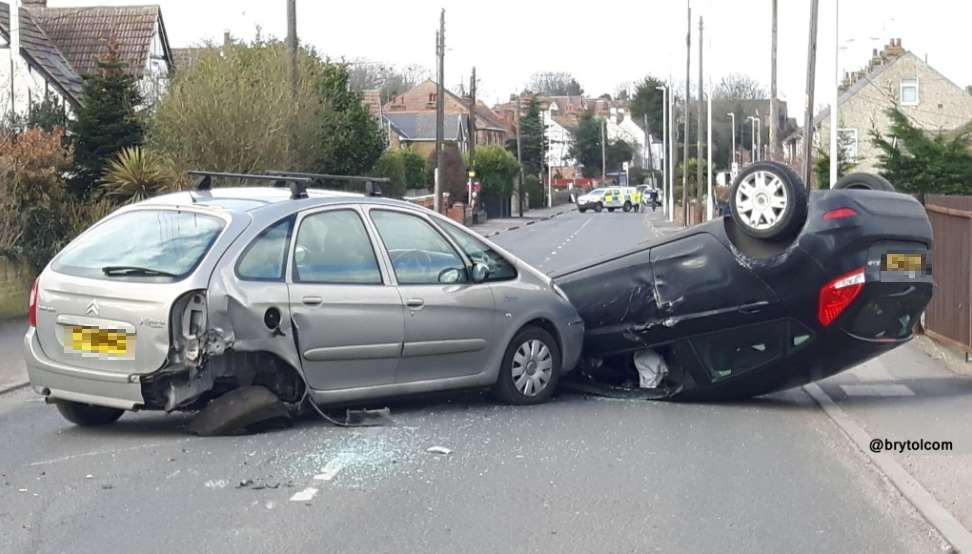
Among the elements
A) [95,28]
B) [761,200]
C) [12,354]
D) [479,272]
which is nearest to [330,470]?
[479,272]

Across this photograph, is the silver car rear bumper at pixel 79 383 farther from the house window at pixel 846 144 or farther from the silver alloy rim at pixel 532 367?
the house window at pixel 846 144

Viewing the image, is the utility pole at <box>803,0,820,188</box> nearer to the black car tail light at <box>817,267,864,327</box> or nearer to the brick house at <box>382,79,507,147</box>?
the black car tail light at <box>817,267,864,327</box>

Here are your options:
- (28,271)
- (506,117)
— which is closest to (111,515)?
(28,271)

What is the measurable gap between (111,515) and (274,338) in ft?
6.89

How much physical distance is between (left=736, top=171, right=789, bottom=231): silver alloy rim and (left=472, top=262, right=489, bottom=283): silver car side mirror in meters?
1.98

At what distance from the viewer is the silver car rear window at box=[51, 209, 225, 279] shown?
28.1 feet

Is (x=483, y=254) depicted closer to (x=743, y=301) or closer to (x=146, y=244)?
(x=743, y=301)

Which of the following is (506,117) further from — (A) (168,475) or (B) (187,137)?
(A) (168,475)

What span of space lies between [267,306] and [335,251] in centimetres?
72

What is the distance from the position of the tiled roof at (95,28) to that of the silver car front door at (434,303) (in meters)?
35.2

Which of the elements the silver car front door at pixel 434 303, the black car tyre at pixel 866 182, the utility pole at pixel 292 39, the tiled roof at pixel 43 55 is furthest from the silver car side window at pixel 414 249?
the tiled roof at pixel 43 55

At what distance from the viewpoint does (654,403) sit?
10.6 meters

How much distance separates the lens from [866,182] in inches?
451

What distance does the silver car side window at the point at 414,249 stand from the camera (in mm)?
9453
